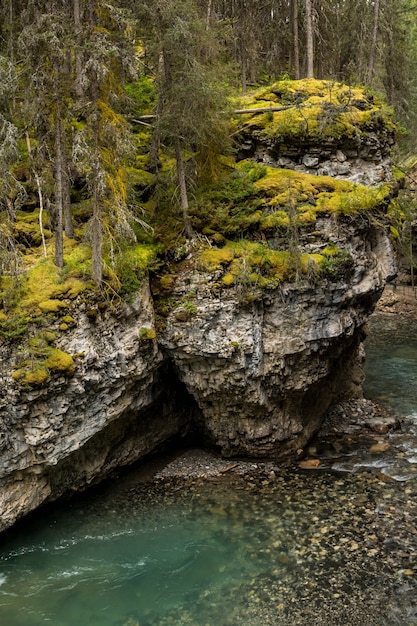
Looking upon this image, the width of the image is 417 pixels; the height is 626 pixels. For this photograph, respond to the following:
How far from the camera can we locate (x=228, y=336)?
13.8m

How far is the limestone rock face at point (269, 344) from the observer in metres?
13.9

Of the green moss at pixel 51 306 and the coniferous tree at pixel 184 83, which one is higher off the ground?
the coniferous tree at pixel 184 83

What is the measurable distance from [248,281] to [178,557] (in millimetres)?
7377

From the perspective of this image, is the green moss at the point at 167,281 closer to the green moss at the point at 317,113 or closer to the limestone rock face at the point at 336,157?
the limestone rock face at the point at 336,157

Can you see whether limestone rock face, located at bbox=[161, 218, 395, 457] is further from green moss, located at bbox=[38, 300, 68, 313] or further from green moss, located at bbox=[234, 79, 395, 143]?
green moss, located at bbox=[234, 79, 395, 143]

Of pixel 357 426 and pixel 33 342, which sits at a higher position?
pixel 33 342

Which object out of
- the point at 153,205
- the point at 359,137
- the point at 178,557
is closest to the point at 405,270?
the point at 359,137

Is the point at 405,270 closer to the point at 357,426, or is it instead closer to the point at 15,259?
the point at 357,426

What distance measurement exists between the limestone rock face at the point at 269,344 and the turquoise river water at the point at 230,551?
1534 mm

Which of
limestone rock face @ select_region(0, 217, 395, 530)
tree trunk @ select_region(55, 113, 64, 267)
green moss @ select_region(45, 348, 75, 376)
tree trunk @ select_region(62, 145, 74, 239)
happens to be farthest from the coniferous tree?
green moss @ select_region(45, 348, 75, 376)

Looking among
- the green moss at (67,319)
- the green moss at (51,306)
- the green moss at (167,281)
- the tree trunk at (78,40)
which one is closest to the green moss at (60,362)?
the green moss at (67,319)

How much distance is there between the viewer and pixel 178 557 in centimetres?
1148

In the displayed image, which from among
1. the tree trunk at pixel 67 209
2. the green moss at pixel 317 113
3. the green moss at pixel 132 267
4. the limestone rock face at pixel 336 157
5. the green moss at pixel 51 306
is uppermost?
the green moss at pixel 317 113

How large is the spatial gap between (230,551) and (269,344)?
565cm
